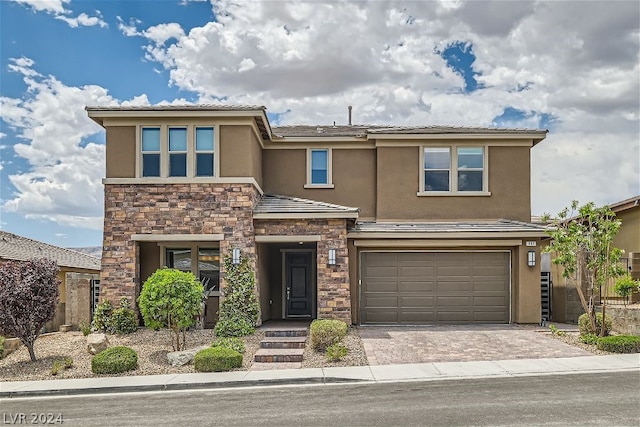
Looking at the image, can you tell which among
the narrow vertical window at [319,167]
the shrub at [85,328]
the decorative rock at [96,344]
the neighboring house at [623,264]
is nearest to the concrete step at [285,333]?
the decorative rock at [96,344]

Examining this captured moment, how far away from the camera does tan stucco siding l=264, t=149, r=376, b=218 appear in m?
18.7

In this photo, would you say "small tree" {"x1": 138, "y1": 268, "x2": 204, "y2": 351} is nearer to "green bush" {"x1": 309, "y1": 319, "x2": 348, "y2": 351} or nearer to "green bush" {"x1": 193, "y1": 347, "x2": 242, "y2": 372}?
"green bush" {"x1": 193, "y1": 347, "x2": 242, "y2": 372}

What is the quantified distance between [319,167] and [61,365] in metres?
9.92

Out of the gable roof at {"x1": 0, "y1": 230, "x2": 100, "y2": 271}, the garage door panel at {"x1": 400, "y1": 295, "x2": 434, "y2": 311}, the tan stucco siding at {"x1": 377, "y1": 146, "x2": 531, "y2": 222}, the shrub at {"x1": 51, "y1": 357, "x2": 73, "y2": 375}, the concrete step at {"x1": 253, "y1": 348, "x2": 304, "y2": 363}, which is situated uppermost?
the tan stucco siding at {"x1": 377, "y1": 146, "x2": 531, "y2": 222}

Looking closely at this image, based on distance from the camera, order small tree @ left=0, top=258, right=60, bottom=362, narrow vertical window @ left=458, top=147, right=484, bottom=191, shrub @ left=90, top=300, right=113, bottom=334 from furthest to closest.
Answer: narrow vertical window @ left=458, top=147, right=484, bottom=191, shrub @ left=90, top=300, right=113, bottom=334, small tree @ left=0, top=258, right=60, bottom=362

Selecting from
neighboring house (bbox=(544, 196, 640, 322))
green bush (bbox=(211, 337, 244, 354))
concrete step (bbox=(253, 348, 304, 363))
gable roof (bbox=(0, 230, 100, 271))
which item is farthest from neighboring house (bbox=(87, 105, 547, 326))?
gable roof (bbox=(0, 230, 100, 271))

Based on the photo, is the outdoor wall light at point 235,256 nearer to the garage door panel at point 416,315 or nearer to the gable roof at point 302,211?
the gable roof at point 302,211

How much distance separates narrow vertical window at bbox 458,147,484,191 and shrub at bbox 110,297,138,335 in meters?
11.0

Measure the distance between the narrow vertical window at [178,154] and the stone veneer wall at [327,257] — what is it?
267 cm

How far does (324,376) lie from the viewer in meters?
11.1

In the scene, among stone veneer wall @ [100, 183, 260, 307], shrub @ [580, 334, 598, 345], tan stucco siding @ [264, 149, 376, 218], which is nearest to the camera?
shrub @ [580, 334, 598, 345]

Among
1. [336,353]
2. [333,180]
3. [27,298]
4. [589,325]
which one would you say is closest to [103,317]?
[27,298]

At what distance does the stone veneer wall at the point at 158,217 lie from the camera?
15742 millimetres

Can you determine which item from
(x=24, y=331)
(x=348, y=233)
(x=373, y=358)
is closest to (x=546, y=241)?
(x=348, y=233)
